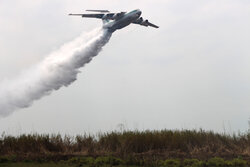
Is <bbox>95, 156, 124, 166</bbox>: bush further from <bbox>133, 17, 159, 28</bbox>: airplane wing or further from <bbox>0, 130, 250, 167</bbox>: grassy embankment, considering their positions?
<bbox>133, 17, 159, 28</bbox>: airplane wing

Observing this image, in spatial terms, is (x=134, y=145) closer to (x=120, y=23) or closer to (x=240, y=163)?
(x=240, y=163)

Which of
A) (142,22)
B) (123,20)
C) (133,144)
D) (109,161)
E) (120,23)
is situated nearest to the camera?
(109,161)

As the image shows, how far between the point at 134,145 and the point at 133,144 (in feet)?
0.33

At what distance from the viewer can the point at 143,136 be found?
19484mm

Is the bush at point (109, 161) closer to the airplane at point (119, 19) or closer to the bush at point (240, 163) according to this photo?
the bush at point (240, 163)

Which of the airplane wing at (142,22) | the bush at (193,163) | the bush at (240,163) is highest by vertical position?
the airplane wing at (142,22)

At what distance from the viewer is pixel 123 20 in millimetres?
35594

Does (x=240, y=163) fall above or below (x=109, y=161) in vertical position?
below

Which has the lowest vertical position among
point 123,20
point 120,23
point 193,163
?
point 193,163

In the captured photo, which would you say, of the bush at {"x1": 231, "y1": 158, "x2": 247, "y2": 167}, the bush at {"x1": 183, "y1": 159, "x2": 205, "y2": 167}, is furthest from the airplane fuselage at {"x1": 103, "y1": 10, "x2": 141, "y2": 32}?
the bush at {"x1": 231, "y1": 158, "x2": 247, "y2": 167}

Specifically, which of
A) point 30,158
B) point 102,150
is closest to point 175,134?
point 102,150

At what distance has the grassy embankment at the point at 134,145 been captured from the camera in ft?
60.3

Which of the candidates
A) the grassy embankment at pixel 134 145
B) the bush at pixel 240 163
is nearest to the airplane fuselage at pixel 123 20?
the grassy embankment at pixel 134 145

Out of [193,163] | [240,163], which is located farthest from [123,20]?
[240,163]
